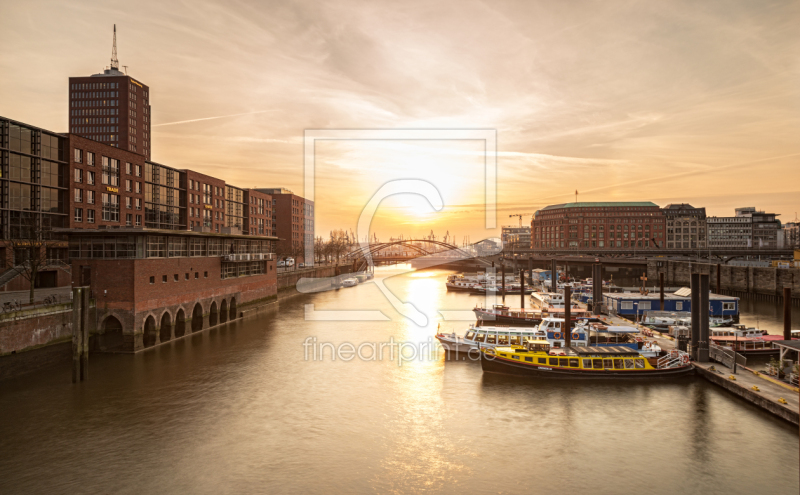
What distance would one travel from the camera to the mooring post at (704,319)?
2638 cm

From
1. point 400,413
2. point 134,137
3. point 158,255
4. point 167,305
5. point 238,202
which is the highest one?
point 134,137

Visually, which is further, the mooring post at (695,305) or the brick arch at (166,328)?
the brick arch at (166,328)

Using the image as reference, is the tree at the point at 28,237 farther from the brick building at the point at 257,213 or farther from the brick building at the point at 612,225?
the brick building at the point at 612,225

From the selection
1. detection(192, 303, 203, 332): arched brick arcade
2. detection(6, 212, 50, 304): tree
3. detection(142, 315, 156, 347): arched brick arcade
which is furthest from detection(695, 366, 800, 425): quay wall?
detection(6, 212, 50, 304): tree

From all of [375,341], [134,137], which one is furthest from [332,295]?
[134,137]

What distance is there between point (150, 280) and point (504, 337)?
963 inches

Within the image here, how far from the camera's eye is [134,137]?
133375mm

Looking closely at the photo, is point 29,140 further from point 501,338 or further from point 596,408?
point 596,408

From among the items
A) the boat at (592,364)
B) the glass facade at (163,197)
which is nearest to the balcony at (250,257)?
the glass facade at (163,197)

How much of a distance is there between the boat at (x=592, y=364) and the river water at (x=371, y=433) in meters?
0.63

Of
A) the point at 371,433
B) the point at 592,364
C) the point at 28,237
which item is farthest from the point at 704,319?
the point at 28,237

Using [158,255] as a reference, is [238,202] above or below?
above

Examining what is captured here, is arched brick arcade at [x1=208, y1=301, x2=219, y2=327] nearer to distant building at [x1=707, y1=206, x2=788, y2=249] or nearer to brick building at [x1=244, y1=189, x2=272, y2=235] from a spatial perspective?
brick building at [x1=244, y1=189, x2=272, y2=235]

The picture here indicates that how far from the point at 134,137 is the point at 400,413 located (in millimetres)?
138588
